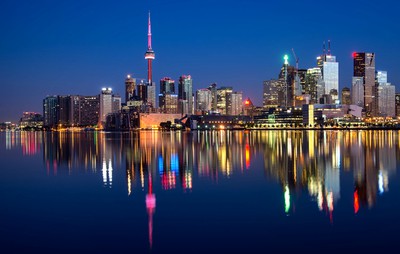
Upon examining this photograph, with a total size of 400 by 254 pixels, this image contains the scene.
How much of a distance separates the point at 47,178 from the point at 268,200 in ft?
47.5

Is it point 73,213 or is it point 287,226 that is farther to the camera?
point 73,213

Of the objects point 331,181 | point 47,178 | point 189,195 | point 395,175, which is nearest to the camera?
point 189,195

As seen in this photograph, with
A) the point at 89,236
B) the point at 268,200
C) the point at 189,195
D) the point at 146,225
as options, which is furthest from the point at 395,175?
the point at 89,236

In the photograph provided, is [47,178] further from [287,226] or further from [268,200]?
[287,226]

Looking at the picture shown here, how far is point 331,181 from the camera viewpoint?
23500mm

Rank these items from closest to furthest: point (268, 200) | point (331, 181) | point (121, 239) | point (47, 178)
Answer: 1. point (121, 239)
2. point (268, 200)
3. point (331, 181)
4. point (47, 178)

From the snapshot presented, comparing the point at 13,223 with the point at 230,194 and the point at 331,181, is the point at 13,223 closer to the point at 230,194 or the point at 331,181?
the point at 230,194

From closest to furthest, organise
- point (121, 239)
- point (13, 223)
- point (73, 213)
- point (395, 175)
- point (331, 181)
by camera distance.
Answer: point (121, 239) < point (13, 223) < point (73, 213) < point (331, 181) < point (395, 175)

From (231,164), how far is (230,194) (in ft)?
42.9

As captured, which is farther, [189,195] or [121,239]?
[189,195]

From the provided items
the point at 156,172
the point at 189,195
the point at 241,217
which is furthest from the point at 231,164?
the point at 241,217

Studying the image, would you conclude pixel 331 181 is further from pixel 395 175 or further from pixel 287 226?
pixel 287 226

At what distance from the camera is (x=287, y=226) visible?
14.5 meters

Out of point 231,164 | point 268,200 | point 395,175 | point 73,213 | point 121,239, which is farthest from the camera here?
point 231,164
